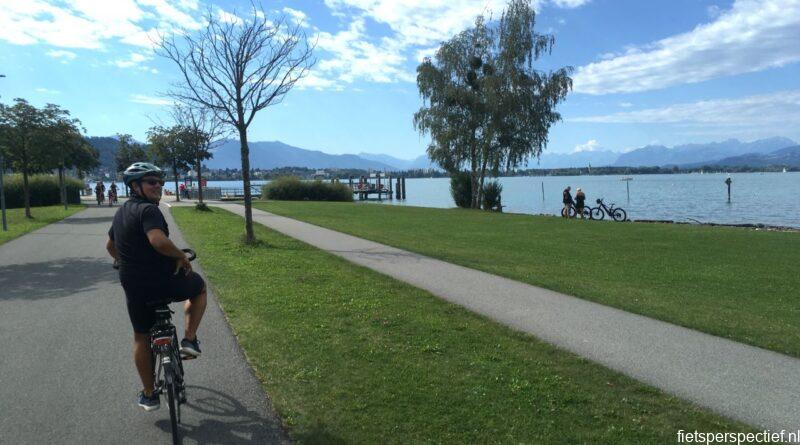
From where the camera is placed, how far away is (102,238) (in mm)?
16141

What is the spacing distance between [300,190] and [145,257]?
4670cm

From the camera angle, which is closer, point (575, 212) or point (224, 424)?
point (224, 424)

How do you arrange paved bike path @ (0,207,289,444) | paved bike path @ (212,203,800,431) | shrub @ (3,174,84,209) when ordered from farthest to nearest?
shrub @ (3,174,84,209) < paved bike path @ (212,203,800,431) < paved bike path @ (0,207,289,444)

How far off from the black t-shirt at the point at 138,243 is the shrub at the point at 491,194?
3462 cm

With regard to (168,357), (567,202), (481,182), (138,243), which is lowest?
(168,357)

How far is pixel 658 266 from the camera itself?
11242mm

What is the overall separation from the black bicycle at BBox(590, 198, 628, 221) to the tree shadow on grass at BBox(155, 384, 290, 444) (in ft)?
87.5

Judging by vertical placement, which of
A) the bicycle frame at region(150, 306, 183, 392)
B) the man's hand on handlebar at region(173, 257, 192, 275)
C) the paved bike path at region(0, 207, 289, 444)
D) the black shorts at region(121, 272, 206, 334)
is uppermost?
the man's hand on handlebar at region(173, 257, 192, 275)

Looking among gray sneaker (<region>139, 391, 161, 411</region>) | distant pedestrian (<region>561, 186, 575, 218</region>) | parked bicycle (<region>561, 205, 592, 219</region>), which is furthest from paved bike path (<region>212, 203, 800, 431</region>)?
parked bicycle (<region>561, 205, 592, 219</region>)

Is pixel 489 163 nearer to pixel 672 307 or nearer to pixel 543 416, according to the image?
pixel 672 307

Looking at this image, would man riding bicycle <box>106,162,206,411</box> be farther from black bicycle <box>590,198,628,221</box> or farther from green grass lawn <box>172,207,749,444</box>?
black bicycle <box>590,198,628,221</box>

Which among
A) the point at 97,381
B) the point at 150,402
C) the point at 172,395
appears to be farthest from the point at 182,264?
the point at 97,381

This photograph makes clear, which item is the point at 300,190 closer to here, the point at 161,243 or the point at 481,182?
the point at 481,182

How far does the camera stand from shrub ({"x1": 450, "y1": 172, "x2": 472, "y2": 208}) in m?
39.3
